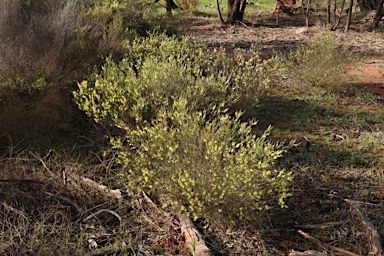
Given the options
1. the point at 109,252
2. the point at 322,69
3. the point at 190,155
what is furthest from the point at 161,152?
the point at 322,69

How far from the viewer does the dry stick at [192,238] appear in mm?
3484

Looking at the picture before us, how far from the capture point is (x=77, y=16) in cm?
776

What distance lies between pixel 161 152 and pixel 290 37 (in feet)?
32.4

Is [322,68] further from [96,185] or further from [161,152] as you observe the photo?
[96,185]

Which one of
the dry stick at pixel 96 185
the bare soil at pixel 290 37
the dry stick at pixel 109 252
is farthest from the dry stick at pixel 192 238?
the bare soil at pixel 290 37

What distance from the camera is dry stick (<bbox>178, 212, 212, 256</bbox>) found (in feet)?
11.4

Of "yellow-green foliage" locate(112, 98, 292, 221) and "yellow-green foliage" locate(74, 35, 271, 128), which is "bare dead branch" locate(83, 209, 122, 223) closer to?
"yellow-green foliage" locate(112, 98, 292, 221)

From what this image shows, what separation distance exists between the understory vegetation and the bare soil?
146 cm

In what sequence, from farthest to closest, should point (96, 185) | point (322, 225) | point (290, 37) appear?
1. point (290, 37)
2. point (96, 185)
3. point (322, 225)

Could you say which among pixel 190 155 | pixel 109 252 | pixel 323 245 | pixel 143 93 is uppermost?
pixel 143 93

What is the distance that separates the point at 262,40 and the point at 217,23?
3197 mm

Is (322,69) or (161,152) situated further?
(322,69)

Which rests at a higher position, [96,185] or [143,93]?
[143,93]

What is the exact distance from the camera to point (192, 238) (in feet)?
11.9
